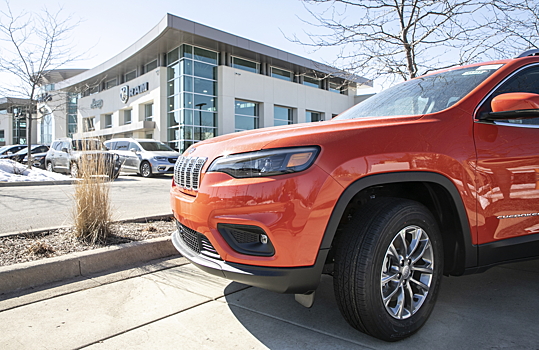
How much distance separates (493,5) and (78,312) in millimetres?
6730

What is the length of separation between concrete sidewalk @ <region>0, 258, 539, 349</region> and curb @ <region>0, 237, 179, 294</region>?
4.5 inches

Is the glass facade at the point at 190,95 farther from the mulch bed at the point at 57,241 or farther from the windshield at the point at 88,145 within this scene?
the windshield at the point at 88,145

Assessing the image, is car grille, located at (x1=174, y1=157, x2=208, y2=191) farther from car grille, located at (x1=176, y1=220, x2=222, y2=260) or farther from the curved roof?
the curved roof

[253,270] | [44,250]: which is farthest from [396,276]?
[44,250]

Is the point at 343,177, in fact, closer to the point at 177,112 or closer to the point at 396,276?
the point at 396,276

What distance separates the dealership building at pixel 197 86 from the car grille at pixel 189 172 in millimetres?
19254

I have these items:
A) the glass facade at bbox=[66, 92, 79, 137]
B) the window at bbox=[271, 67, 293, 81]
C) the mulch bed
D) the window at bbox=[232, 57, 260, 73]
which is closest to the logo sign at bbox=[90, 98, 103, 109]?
the window at bbox=[232, 57, 260, 73]

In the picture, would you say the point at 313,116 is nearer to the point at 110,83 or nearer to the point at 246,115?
the point at 246,115

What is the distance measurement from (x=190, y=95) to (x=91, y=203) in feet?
70.7

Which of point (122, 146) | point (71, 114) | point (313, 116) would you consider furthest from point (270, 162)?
point (313, 116)

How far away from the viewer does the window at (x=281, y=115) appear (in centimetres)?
3015

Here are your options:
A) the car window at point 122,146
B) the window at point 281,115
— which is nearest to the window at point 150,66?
the window at point 281,115

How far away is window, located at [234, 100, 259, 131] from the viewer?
27312 mm

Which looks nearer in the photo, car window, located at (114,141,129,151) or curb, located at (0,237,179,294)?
curb, located at (0,237,179,294)
